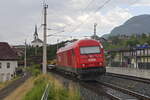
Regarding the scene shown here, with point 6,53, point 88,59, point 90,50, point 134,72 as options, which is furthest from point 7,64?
point 88,59

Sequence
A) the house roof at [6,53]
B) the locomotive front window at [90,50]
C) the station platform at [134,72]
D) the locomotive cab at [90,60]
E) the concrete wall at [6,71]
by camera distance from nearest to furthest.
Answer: the locomotive cab at [90,60], the locomotive front window at [90,50], the station platform at [134,72], the concrete wall at [6,71], the house roof at [6,53]

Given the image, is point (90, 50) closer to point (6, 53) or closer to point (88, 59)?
point (88, 59)

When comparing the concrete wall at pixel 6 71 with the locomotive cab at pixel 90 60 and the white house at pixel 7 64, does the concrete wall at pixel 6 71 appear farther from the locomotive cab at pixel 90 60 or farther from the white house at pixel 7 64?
the locomotive cab at pixel 90 60

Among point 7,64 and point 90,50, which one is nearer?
point 90,50

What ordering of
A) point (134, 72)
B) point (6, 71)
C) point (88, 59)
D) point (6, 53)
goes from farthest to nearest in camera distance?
point (6, 53) → point (6, 71) → point (134, 72) → point (88, 59)

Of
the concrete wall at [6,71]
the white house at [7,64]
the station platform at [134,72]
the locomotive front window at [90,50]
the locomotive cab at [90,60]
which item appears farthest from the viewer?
the white house at [7,64]

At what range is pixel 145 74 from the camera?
28.1 meters

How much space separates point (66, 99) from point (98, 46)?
39.5 feet

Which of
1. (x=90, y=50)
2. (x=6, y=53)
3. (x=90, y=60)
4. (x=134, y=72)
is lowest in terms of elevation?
(x=134, y=72)

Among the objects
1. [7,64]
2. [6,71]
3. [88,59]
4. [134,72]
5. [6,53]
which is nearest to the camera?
[88,59]

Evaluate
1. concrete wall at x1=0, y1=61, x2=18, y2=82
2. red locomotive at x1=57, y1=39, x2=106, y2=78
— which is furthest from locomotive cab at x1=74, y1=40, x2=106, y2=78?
concrete wall at x1=0, y1=61, x2=18, y2=82

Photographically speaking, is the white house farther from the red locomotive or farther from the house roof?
the red locomotive

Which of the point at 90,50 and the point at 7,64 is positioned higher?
the point at 90,50

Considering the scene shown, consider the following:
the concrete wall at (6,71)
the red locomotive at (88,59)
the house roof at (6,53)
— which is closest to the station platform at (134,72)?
the red locomotive at (88,59)
